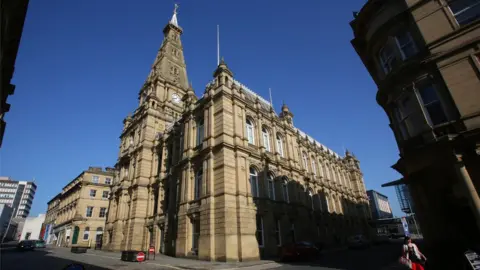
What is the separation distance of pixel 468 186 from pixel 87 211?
61.4 m

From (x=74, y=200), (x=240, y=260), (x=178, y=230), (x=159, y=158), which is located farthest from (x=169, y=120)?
(x=74, y=200)

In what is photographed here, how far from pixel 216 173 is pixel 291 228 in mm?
10264

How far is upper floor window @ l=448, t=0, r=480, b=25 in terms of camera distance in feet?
35.4

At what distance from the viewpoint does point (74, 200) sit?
55562 mm

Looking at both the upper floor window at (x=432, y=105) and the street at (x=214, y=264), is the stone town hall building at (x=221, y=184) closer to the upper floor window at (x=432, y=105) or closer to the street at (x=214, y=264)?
the street at (x=214, y=264)

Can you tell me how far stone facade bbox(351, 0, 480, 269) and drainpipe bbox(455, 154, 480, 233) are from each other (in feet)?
0.09

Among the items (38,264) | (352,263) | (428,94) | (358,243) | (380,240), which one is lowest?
(380,240)

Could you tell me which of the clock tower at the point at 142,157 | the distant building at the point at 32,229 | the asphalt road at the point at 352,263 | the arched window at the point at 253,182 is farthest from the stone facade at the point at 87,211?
the asphalt road at the point at 352,263

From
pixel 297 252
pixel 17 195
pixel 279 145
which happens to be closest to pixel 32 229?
pixel 17 195

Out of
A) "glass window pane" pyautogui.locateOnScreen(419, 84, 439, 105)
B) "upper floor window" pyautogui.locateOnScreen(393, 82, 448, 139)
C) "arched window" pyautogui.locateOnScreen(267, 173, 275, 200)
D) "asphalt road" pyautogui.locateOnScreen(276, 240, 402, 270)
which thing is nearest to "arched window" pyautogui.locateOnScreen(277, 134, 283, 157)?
"arched window" pyautogui.locateOnScreen(267, 173, 275, 200)

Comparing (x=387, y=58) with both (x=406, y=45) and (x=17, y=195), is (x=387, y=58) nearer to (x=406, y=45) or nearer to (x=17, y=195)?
(x=406, y=45)

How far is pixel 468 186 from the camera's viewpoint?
892 centimetres

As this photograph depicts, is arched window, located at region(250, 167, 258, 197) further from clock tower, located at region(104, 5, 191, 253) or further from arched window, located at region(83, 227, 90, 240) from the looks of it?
arched window, located at region(83, 227, 90, 240)

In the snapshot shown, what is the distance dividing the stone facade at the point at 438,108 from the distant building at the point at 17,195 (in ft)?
631
